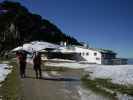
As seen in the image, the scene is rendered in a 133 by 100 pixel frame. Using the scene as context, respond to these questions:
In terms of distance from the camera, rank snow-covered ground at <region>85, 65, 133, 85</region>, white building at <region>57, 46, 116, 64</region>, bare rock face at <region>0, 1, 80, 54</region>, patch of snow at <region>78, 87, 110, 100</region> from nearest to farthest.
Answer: patch of snow at <region>78, 87, 110, 100</region>, snow-covered ground at <region>85, 65, 133, 85</region>, white building at <region>57, 46, 116, 64</region>, bare rock face at <region>0, 1, 80, 54</region>

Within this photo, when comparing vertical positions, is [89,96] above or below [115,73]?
below

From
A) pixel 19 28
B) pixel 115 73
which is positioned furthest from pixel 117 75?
pixel 19 28

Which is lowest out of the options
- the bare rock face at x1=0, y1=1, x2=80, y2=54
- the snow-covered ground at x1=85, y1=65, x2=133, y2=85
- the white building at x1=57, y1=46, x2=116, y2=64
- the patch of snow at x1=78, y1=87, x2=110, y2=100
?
the patch of snow at x1=78, y1=87, x2=110, y2=100

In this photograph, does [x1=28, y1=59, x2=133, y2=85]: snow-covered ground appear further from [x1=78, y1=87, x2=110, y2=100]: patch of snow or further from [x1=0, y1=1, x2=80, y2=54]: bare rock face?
[x1=0, y1=1, x2=80, y2=54]: bare rock face

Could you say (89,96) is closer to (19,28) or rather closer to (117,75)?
(117,75)

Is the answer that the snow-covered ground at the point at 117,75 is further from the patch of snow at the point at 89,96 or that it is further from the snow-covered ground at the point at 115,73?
the patch of snow at the point at 89,96

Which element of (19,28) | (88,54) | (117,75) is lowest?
(117,75)

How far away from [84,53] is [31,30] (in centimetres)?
3526

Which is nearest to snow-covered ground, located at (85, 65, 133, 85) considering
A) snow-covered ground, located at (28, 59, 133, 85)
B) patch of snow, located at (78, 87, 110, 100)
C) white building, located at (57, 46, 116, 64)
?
snow-covered ground, located at (28, 59, 133, 85)

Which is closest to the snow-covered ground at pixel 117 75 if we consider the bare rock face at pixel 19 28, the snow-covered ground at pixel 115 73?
the snow-covered ground at pixel 115 73

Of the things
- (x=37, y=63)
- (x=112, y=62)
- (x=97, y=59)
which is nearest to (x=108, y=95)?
(x=37, y=63)

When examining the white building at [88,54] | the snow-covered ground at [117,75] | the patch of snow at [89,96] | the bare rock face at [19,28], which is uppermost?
the bare rock face at [19,28]

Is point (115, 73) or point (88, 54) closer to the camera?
point (115, 73)

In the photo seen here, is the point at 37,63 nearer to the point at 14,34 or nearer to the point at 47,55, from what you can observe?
the point at 47,55
